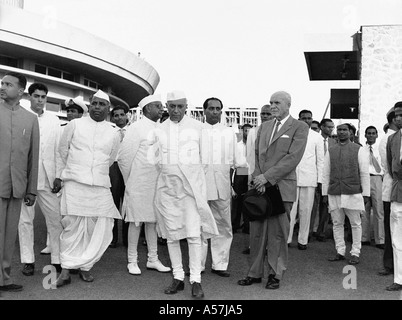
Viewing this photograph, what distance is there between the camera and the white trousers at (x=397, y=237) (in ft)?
14.2

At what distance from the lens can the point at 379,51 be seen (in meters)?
10.4

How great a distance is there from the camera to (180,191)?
4238 millimetres

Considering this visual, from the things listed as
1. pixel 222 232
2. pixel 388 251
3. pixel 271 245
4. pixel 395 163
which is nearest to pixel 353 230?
pixel 388 251

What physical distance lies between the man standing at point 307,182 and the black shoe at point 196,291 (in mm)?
2615

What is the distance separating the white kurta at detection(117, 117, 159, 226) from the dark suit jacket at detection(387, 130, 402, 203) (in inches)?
98.7

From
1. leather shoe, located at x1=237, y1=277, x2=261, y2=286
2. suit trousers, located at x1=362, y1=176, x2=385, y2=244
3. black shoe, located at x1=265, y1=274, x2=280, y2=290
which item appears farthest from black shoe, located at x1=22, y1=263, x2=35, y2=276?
suit trousers, located at x1=362, y1=176, x2=385, y2=244

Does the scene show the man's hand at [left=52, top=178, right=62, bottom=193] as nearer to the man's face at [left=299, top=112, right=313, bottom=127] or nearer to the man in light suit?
the man in light suit

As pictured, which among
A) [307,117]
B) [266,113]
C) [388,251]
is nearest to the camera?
[388,251]

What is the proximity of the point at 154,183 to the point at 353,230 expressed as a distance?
2574mm

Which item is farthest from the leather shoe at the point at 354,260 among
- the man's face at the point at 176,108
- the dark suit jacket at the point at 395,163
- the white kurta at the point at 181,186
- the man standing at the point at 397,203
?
the man's face at the point at 176,108

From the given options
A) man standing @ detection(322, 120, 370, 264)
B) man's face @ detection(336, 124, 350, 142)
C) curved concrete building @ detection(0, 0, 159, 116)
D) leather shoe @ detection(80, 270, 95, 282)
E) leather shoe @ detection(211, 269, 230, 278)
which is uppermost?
curved concrete building @ detection(0, 0, 159, 116)

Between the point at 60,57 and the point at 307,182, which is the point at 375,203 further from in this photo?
the point at 60,57

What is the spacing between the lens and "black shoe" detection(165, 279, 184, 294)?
13.4ft
